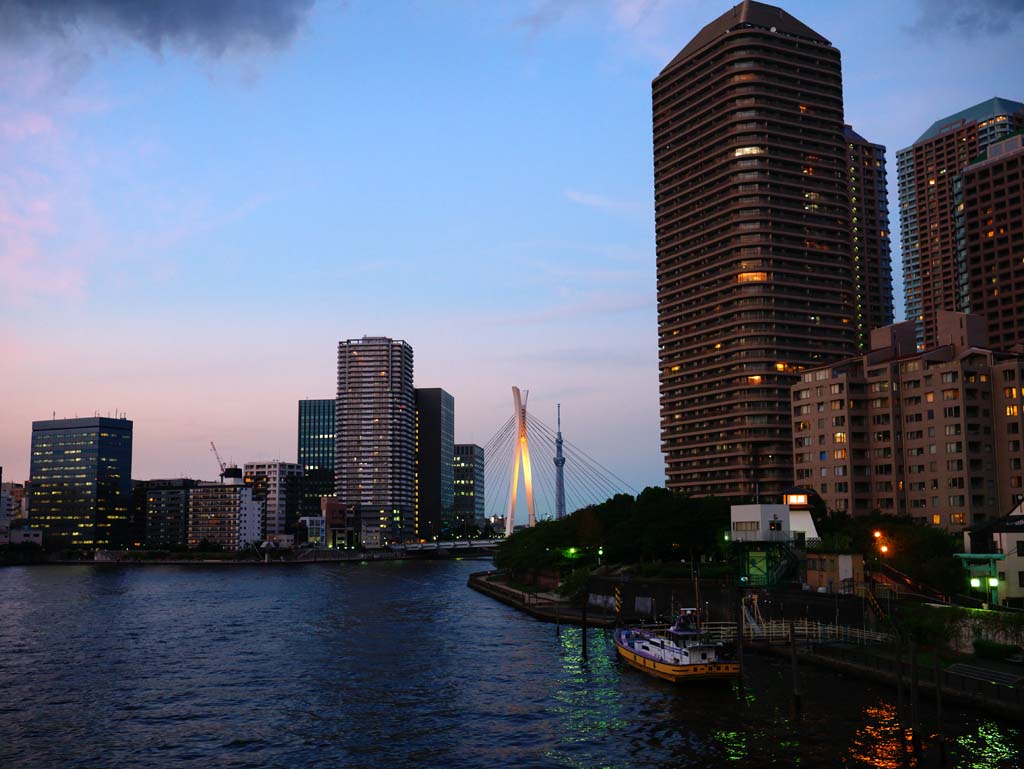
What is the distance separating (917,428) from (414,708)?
111 meters

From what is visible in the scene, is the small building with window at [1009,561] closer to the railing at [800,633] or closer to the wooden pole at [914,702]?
the railing at [800,633]

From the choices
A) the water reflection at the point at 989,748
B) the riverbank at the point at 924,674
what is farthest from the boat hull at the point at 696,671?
the water reflection at the point at 989,748

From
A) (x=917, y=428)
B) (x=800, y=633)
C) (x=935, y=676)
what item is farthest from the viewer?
(x=917, y=428)

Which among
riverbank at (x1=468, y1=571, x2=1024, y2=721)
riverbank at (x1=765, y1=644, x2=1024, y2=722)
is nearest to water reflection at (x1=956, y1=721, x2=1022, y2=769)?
riverbank at (x1=765, y1=644, x2=1024, y2=722)

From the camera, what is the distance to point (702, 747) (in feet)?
174

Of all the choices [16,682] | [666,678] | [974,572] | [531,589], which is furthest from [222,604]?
[974,572]

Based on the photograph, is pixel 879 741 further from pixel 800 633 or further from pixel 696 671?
pixel 800 633

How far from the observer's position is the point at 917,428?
14975cm

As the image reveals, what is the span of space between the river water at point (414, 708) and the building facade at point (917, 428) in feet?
247

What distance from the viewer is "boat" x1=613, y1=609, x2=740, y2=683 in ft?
223

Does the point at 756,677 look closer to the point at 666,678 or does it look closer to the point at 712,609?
the point at 666,678

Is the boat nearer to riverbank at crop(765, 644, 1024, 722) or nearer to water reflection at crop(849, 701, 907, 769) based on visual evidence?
riverbank at crop(765, 644, 1024, 722)

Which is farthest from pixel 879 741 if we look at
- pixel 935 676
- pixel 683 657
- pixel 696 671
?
pixel 683 657

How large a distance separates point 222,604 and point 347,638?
5828 centimetres
